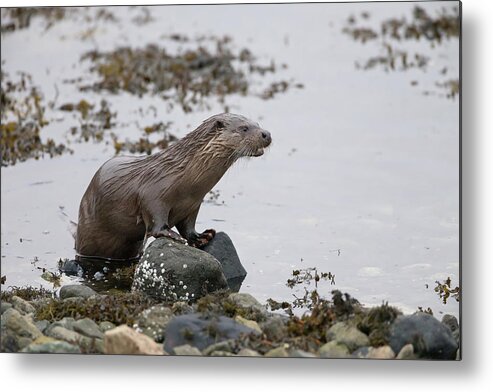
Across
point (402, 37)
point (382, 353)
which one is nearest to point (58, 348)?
point (382, 353)

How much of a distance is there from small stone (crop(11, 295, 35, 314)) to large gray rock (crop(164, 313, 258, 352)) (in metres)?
0.91

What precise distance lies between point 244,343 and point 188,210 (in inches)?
43.2

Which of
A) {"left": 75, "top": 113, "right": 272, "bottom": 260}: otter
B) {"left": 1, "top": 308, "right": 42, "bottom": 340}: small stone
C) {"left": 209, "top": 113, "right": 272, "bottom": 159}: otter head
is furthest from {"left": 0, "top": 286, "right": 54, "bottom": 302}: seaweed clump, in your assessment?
{"left": 209, "top": 113, "right": 272, "bottom": 159}: otter head

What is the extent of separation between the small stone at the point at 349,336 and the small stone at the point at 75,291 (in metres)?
1.47

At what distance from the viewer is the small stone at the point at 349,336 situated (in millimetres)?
5766

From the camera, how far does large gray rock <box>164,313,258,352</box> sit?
228 inches

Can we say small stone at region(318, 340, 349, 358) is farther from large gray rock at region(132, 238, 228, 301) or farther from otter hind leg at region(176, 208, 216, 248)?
otter hind leg at region(176, 208, 216, 248)

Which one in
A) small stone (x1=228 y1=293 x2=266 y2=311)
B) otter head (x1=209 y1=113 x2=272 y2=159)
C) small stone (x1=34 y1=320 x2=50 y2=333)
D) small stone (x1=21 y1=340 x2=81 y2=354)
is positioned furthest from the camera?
otter head (x1=209 y1=113 x2=272 y2=159)

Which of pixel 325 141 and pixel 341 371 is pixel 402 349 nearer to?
pixel 341 371

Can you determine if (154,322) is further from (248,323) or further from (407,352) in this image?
(407,352)

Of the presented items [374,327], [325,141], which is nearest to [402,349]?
[374,327]

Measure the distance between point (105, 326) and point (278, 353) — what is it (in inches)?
38.0

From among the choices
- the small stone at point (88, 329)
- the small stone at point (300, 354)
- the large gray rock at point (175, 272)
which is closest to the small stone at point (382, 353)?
the small stone at point (300, 354)

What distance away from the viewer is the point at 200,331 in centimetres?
580
